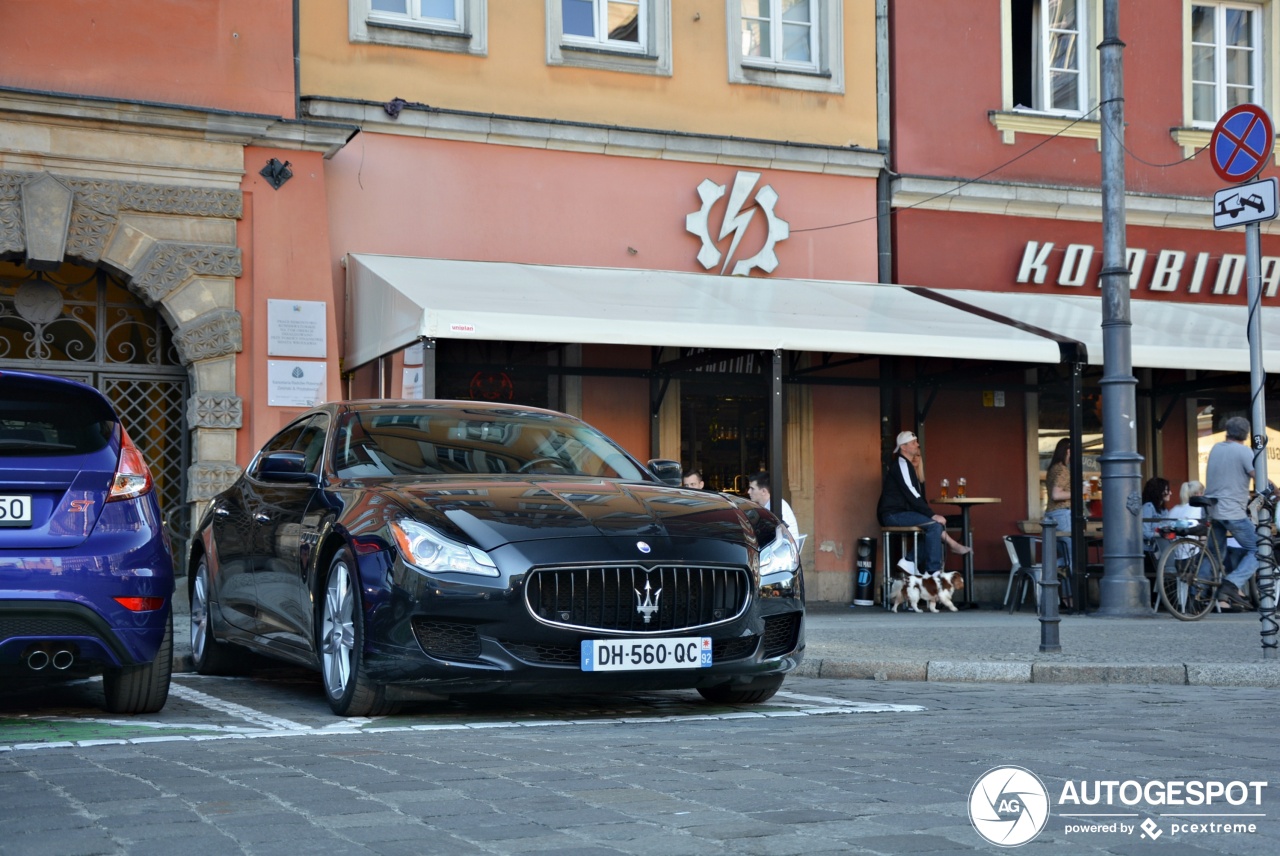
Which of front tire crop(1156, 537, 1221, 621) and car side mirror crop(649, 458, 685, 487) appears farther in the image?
front tire crop(1156, 537, 1221, 621)

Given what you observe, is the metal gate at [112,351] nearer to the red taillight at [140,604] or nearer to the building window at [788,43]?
the building window at [788,43]

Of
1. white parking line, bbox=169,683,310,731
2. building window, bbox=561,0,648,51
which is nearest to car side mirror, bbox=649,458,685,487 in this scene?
white parking line, bbox=169,683,310,731

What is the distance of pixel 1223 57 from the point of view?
20.2 meters

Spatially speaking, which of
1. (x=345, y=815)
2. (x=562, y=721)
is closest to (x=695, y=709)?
(x=562, y=721)

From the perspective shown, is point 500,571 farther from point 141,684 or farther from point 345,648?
point 141,684

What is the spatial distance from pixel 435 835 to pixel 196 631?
5.89 meters

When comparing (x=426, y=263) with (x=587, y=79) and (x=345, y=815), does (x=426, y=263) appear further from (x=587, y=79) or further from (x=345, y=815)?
(x=345, y=815)

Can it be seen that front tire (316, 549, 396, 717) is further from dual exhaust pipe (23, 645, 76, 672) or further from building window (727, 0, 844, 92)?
building window (727, 0, 844, 92)

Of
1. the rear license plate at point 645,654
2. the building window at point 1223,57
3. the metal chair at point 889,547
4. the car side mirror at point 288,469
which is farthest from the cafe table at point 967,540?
the rear license plate at point 645,654

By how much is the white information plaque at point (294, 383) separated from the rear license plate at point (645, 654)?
28.1ft

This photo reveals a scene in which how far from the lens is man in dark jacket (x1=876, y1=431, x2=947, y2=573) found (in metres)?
16.5

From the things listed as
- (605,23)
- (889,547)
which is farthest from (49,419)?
(889,547)

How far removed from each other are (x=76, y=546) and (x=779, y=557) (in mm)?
3036

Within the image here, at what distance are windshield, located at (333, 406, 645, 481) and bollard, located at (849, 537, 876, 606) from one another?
9.48 meters
